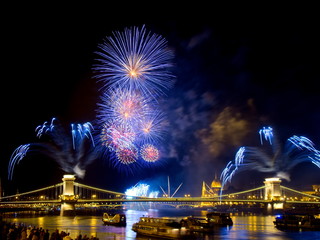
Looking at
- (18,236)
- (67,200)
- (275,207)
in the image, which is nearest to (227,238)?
(18,236)

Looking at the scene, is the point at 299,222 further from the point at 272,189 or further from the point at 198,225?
the point at 272,189

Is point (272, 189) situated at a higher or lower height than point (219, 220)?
higher

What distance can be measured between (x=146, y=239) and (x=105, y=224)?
2374cm

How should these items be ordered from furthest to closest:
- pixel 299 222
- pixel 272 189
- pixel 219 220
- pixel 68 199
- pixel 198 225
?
1. pixel 272 189
2. pixel 68 199
3. pixel 219 220
4. pixel 299 222
5. pixel 198 225

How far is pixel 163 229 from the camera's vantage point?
41.5 meters

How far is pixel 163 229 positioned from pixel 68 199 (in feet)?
207

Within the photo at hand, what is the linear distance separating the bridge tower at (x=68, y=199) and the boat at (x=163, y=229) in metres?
55.4

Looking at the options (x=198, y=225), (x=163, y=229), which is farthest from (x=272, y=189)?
(x=163, y=229)

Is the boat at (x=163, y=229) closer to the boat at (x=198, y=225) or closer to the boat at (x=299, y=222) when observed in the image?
the boat at (x=198, y=225)

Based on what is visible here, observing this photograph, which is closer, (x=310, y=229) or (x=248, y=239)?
(x=248, y=239)

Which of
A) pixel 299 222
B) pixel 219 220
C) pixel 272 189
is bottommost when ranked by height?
pixel 299 222

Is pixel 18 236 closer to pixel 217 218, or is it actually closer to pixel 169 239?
pixel 169 239

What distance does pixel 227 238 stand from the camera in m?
44.1

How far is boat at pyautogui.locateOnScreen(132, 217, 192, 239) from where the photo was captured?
40.0 metres
